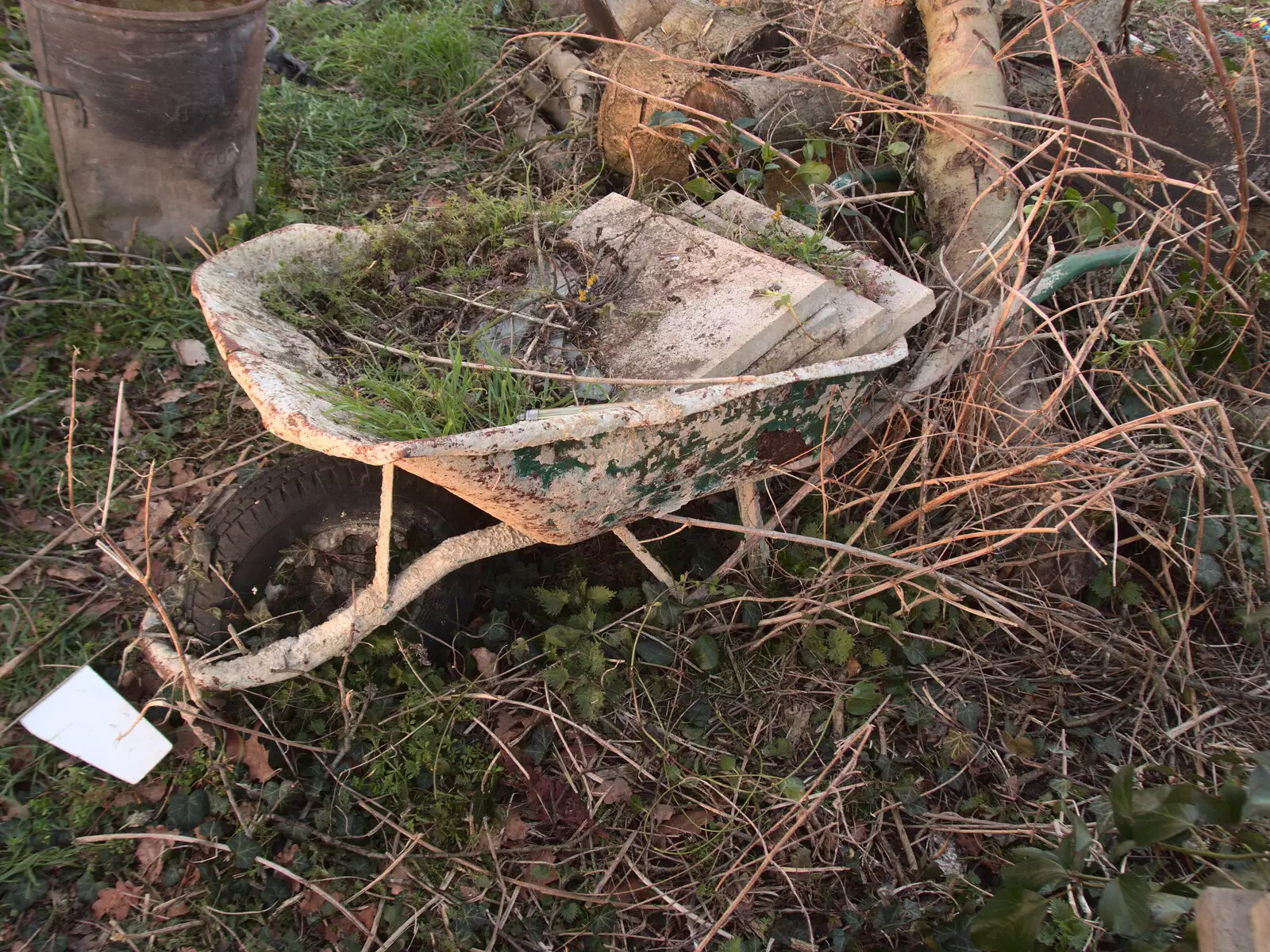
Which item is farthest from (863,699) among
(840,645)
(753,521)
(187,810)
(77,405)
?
(77,405)

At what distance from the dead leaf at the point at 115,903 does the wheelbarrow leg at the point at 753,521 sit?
191cm

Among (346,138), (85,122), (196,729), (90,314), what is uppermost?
(85,122)

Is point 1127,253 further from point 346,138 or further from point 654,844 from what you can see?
point 346,138

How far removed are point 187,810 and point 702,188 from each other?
2472 mm

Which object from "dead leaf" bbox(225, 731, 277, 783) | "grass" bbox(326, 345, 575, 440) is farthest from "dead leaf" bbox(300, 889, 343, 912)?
"grass" bbox(326, 345, 575, 440)

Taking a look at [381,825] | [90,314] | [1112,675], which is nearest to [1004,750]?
[1112,675]

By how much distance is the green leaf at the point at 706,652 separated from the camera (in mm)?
2406

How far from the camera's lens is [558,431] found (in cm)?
175

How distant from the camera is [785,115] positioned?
10.4 ft

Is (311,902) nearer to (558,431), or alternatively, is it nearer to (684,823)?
(684,823)

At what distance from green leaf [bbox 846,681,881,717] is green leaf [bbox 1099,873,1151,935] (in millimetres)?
895

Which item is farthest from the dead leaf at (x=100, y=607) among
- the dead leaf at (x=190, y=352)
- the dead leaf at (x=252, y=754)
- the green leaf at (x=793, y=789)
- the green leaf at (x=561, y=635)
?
the green leaf at (x=793, y=789)

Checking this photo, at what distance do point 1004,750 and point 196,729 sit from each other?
7.50 ft

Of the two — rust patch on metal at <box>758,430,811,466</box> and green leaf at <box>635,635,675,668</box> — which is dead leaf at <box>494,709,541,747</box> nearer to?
green leaf at <box>635,635,675,668</box>
